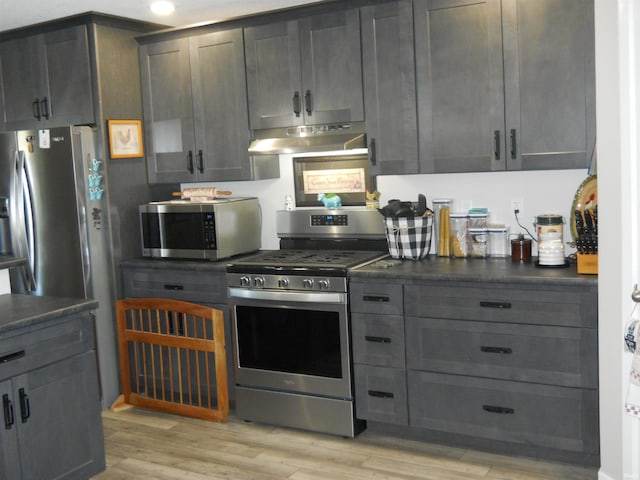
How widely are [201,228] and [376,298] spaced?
1.26 metres

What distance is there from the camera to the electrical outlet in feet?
12.9

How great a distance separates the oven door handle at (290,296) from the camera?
3754 millimetres

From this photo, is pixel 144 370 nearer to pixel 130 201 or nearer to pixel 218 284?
pixel 218 284

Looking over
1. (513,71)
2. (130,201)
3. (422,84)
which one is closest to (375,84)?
(422,84)

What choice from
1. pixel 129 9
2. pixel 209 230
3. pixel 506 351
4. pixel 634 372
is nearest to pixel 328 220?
pixel 209 230

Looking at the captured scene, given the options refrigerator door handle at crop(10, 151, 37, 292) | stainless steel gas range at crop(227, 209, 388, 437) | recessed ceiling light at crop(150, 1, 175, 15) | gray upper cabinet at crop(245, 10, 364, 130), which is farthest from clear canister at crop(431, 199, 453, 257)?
refrigerator door handle at crop(10, 151, 37, 292)

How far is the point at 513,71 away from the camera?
357cm

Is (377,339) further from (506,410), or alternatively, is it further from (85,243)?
(85,243)

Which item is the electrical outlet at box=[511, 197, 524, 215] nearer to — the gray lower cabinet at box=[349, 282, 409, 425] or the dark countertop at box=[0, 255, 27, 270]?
the gray lower cabinet at box=[349, 282, 409, 425]

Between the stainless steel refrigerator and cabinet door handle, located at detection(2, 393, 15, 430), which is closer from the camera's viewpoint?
cabinet door handle, located at detection(2, 393, 15, 430)

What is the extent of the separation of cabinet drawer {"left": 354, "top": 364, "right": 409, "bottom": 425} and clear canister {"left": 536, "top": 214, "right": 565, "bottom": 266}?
2.88 ft

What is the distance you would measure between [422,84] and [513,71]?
1.52ft

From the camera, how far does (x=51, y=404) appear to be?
3.03 m

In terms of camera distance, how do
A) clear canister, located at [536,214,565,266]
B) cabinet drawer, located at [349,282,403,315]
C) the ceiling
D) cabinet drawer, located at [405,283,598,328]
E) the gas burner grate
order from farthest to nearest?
the ceiling, the gas burner grate, cabinet drawer, located at [349,282,403,315], clear canister, located at [536,214,565,266], cabinet drawer, located at [405,283,598,328]
